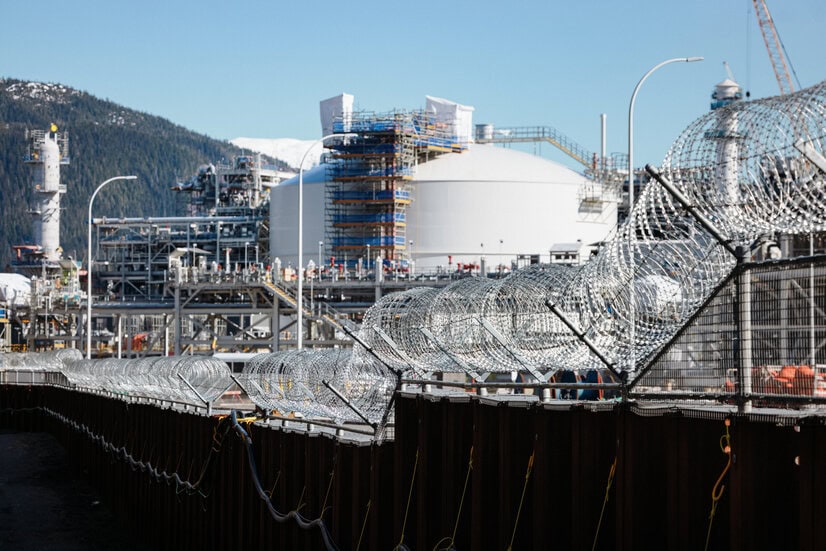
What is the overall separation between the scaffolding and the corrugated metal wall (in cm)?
7301

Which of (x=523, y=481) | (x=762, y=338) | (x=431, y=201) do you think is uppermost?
(x=431, y=201)

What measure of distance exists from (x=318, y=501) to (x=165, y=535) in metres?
12.0

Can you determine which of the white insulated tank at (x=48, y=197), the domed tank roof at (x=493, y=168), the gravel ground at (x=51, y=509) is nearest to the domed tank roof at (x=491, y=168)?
the domed tank roof at (x=493, y=168)

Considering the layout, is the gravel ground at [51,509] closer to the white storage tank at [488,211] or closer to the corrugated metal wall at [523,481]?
the corrugated metal wall at [523,481]

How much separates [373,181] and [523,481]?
88.1 metres

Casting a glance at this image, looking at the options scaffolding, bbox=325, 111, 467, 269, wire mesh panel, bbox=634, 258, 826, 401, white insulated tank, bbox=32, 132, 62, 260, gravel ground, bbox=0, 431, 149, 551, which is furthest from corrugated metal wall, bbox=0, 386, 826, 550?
white insulated tank, bbox=32, 132, 62, 260

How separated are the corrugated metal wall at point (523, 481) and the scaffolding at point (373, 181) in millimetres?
73007

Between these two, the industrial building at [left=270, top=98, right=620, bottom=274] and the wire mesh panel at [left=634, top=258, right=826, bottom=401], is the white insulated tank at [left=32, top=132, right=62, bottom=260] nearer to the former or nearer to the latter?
the industrial building at [left=270, top=98, right=620, bottom=274]

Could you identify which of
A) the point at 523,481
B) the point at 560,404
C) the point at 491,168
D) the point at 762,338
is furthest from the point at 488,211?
the point at 762,338

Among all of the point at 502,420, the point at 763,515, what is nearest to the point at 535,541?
the point at 502,420

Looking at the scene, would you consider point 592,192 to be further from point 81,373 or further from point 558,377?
point 558,377

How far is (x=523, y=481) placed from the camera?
1359 centimetres

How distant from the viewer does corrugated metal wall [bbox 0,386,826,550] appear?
1005 cm

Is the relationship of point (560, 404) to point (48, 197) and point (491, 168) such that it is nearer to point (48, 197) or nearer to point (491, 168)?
point (491, 168)
